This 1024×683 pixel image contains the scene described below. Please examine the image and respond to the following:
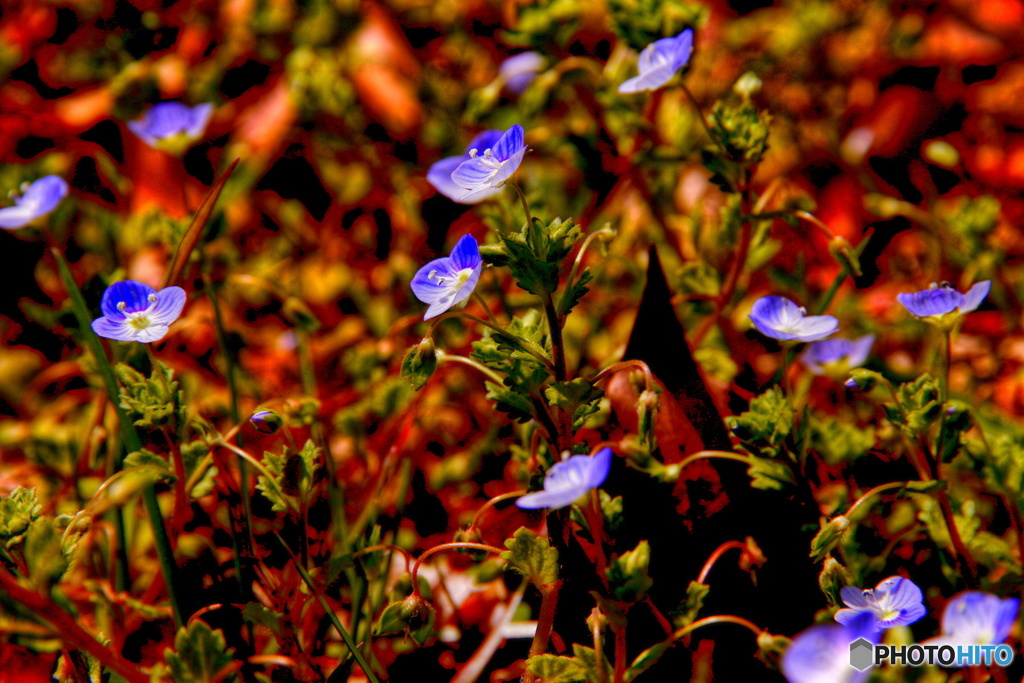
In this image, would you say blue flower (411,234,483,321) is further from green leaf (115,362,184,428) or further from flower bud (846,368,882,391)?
flower bud (846,368,882,391)

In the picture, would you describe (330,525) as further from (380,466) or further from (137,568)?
(137,568)

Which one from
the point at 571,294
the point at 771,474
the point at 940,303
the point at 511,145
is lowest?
the point at 771,474

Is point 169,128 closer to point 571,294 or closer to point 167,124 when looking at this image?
point 167,124

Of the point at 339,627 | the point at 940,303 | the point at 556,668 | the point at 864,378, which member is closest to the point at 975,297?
the point at 940,303

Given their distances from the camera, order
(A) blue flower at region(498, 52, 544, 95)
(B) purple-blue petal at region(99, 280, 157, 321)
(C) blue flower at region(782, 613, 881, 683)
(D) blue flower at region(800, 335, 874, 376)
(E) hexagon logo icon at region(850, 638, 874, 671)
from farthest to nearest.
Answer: (A) blue flower at region(498, 52, 544, 95) → (D) blue flower at region(800, 335, 874, 376) → (B) purple-blue petal at region(99, 280, 157, 321) → (E) hexagon logo icon at region(850, 638, 874, 671) → (C) blue flower at region(782, 613, 881, 683)

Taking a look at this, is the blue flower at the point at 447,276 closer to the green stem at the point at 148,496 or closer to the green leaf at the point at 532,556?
the green leaf at the point at 532,556

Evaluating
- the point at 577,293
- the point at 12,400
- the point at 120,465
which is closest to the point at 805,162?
the point at 577,293

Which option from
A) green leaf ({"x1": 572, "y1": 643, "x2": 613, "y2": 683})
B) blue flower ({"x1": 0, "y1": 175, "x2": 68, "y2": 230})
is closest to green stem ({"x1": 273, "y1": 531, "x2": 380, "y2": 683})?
green leaf ({"x1": 572, "y1": 643, "x2": 613, "y2": 683})
